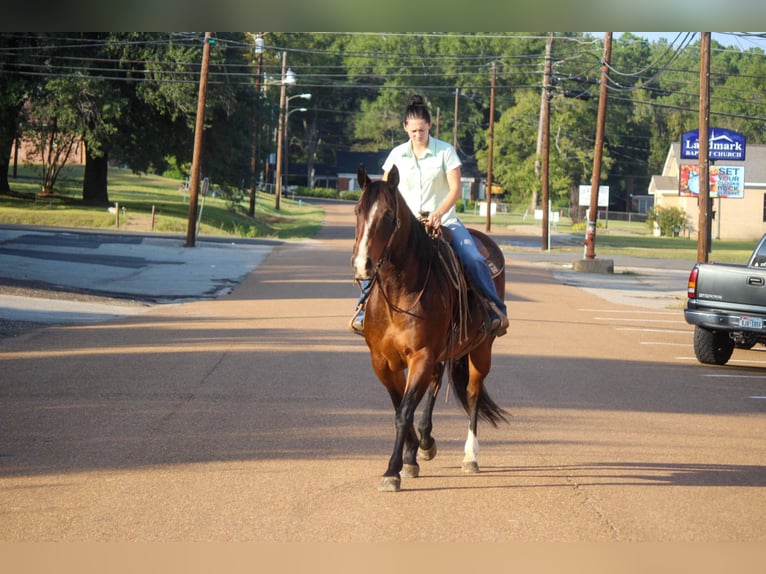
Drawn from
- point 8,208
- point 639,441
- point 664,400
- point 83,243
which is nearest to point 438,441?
point 639,441

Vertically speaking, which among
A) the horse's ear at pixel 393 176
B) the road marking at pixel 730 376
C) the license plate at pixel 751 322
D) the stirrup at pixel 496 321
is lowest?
the road marking at pixel 730 376

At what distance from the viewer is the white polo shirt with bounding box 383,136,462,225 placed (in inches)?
340

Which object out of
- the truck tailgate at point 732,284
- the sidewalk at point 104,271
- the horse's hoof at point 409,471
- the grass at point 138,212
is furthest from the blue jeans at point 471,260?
the grass at point 138,212

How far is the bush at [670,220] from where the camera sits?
77.4 metres

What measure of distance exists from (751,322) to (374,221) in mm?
9683

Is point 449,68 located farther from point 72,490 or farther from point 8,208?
point 72,490

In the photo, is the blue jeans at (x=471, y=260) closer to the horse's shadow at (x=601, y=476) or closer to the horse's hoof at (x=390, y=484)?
the horse's shadow at (x=601, y=476)

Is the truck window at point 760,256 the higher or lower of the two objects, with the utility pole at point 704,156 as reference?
lower

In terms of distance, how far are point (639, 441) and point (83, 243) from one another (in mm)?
30998

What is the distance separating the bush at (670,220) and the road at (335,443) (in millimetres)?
60814

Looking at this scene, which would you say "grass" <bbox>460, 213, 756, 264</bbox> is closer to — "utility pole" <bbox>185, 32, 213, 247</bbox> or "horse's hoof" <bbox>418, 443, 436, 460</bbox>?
"utility pole" <bbox>185, 32, 213, 247</bbox>

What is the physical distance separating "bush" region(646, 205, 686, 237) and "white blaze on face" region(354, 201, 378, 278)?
239ft

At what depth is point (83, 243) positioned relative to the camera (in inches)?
1506

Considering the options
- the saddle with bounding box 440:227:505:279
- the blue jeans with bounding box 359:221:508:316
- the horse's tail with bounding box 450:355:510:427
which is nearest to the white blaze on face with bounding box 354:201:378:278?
the blue jeans with bounding box 359:221:508:316
